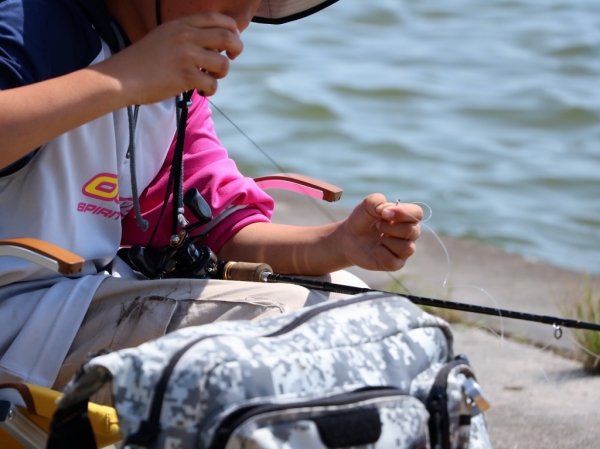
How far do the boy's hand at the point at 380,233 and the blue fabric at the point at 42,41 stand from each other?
61cm

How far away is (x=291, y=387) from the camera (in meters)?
1.17

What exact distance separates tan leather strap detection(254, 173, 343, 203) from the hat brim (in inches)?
14.4

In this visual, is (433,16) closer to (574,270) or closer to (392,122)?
(392,122)

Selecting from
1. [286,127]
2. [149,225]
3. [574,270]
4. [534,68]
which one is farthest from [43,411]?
[534,68]

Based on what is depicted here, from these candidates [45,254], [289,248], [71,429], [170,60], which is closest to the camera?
[71,429]

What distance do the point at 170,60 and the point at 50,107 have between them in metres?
0.21

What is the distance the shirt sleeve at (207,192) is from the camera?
1.92 meters

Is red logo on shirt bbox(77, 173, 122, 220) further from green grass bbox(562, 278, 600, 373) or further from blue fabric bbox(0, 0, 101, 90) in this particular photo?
green grass bbox(562, 278, 600, 373)

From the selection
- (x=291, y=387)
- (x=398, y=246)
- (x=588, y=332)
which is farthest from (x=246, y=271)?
(x=588, y=332)

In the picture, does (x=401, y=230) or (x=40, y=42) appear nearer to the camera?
(x=40, y=42)

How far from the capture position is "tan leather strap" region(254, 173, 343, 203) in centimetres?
198

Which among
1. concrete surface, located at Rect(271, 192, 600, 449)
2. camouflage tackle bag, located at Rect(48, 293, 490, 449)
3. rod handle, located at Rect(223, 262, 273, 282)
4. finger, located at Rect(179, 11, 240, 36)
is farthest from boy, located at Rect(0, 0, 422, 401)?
concrete surface, located at Rect(271, 192, 600, 449)

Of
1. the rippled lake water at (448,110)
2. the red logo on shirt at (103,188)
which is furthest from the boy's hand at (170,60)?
the rippled lake water at (448,110)

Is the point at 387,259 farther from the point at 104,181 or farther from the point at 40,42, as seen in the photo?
the point at 40,42
